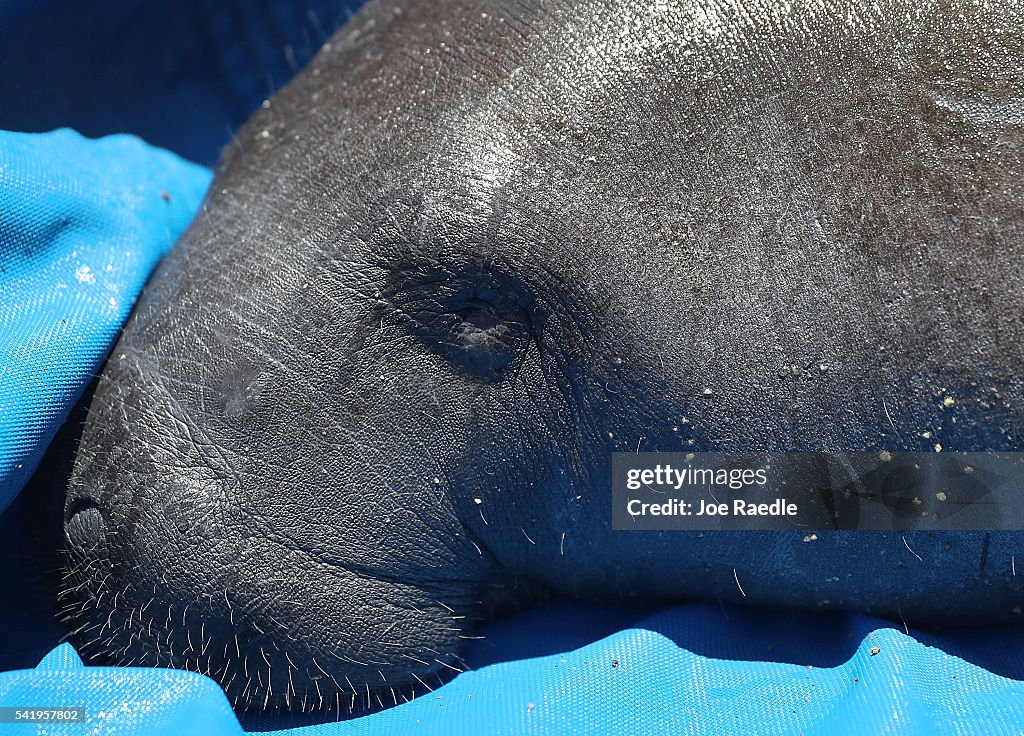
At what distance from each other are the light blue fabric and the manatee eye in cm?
93

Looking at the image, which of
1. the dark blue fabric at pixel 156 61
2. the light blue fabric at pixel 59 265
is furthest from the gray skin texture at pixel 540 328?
the dark blue fabric at pixel 156 61

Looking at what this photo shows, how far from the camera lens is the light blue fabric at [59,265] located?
7.23 ft

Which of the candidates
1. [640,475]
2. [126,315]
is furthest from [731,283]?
[126,315]

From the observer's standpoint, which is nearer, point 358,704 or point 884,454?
point 884,454

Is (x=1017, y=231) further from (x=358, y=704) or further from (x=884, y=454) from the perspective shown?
(x=358, y=704)

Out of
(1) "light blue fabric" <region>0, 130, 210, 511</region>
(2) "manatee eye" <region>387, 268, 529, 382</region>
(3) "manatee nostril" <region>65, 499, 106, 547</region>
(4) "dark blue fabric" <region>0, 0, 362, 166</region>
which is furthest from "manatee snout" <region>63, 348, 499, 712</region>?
(4) "dark blue fabric" <region>0, 0, 362, 166</region>

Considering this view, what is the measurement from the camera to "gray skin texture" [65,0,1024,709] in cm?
184

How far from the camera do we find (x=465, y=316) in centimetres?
203

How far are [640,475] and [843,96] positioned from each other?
3.22 feet

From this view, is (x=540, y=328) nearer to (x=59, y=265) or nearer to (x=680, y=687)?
(x=680, y=687)

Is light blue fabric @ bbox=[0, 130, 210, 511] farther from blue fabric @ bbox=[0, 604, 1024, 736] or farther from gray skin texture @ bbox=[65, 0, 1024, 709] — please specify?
blue fabric @ bbox=[0, 604, 1024, 736]

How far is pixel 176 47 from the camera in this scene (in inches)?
134

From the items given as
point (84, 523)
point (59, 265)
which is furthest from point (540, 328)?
point (59, 265)

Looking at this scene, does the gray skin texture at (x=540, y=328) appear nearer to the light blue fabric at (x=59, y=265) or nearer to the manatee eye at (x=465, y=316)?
the manatee eye at (x=465, y=316)
